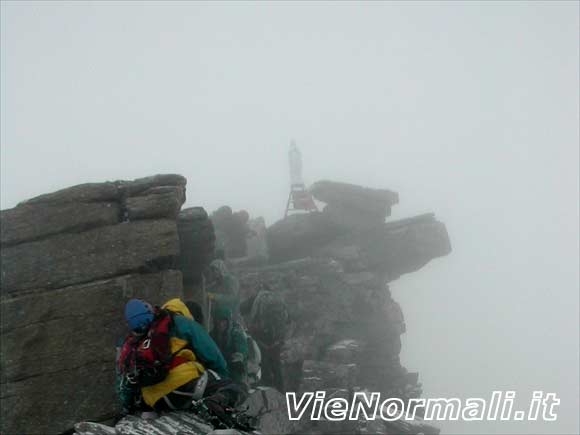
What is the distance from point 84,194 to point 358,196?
24.5 metres

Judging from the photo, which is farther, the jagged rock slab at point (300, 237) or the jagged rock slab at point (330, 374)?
the jagged rock slab at point (300, 237)

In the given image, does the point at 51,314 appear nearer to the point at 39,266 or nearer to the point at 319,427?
the point at 39,266

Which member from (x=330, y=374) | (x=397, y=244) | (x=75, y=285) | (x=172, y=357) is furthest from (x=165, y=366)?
(x=397, y=244)

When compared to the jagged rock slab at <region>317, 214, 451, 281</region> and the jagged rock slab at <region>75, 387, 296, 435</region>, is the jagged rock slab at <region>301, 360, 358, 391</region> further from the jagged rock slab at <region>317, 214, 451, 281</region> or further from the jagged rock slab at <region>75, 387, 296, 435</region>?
the jagged rock slab at <region>75, 387, 296, 435</region>

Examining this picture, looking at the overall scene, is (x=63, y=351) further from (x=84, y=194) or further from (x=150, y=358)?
(x=150, y=358)

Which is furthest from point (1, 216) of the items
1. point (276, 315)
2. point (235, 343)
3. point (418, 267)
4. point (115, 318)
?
point (418, 267)

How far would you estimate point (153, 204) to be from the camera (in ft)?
58.4

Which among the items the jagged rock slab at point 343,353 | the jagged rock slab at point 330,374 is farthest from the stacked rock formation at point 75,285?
the jagged rock slab at point 343,353

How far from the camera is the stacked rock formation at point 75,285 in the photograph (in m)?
15.2

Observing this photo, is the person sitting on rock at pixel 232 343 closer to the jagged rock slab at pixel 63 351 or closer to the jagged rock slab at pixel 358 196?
the jagged rock slab at pixel 63 351

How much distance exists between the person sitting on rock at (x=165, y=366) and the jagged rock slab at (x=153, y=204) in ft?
29.3

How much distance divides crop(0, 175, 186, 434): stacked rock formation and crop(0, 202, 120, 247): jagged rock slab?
0.03 meters

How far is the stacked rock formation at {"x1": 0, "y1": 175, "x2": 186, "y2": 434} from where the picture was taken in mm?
15172

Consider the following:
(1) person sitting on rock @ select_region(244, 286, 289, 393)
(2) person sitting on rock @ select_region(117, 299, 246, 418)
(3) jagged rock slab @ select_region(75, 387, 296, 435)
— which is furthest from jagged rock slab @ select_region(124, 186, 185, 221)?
(3) jagged rock slab @ select_region(75, 387, 296, 435)
